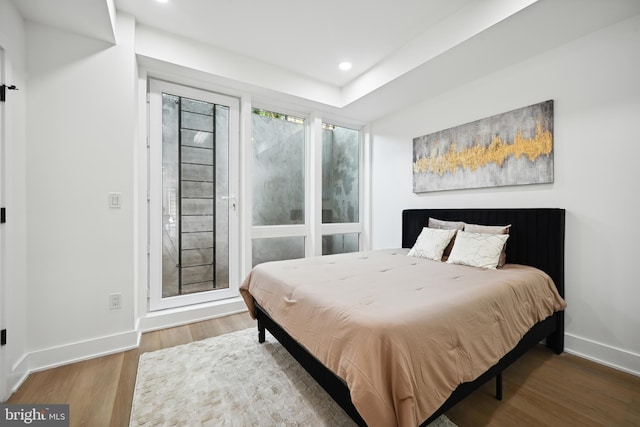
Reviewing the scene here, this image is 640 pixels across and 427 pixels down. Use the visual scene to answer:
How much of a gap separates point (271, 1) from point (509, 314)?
9.23 ft

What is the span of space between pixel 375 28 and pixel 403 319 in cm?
251

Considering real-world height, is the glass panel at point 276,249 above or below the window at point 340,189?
below

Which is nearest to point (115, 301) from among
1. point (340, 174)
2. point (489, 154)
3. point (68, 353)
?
point (68, 353)

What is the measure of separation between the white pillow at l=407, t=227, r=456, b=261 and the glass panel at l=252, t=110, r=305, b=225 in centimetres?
163

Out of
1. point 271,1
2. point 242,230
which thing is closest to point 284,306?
point 242,230

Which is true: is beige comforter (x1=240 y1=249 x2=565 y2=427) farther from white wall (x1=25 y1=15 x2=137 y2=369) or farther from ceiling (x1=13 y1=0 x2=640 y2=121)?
ceiling (x1=13 y1=0 x2=640 y2=121)

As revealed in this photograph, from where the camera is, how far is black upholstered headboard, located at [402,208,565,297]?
2189 millimetres

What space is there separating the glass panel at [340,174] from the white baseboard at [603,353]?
275 cm

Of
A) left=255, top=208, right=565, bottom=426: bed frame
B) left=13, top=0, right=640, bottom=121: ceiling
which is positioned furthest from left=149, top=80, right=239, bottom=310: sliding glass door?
left=255, top=208, right=565, bottom=426: bed frame

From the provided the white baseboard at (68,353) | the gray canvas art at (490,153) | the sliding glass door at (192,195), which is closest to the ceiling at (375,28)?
the gray canvas art at (490,153)

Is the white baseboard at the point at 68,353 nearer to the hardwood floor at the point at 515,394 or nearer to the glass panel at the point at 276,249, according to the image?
the hardwood floor at the point at 515,394

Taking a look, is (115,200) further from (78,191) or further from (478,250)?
(478,250)

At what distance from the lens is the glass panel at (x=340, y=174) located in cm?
400

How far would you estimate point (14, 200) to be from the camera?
1.77 meters
